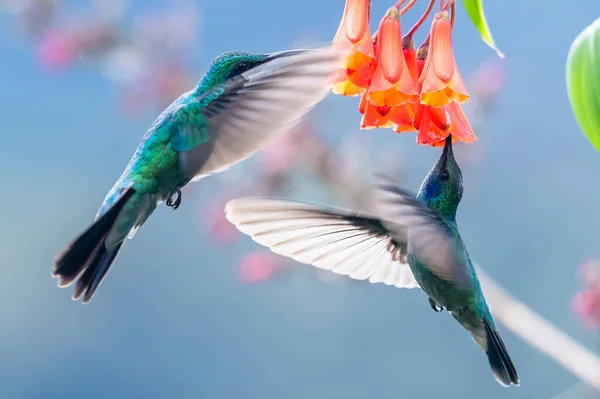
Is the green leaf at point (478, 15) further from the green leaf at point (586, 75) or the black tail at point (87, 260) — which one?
the black tail at point (87, 260)

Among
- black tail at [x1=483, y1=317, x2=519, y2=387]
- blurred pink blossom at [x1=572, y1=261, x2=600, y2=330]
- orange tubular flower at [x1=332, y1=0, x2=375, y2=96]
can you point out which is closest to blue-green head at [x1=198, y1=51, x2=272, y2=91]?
orange tubular flower at [x1=332, y1=0, x2=375, y2=96]

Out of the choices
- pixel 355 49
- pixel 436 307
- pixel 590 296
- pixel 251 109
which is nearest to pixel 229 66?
pixel 251 109

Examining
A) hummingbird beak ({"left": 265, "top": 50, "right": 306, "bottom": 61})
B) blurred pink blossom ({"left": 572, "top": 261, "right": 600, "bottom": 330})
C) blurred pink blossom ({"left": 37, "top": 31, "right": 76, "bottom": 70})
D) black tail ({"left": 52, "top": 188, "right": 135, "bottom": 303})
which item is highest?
blurred pink blossom ({"left": 37, "top": 31, "right": 76, "bottom": 70})

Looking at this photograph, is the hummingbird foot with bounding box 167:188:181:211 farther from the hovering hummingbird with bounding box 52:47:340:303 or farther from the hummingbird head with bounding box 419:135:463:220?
the hummingbird head with bounding box 419:135:463:220

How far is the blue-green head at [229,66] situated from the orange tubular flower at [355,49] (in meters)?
0.13

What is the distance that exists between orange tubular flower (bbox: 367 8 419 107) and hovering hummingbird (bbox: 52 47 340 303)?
0.06 metres

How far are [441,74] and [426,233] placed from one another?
20 cm

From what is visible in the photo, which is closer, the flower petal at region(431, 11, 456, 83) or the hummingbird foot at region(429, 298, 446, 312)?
the flower petal at region(431, 11, 456, 83)

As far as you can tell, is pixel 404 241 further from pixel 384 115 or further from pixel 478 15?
pixel 478 15

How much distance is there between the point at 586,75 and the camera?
830mm

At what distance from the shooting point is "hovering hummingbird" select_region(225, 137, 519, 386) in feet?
3.23

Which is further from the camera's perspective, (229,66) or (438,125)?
(229,66)

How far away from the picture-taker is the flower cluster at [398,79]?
0.89 m

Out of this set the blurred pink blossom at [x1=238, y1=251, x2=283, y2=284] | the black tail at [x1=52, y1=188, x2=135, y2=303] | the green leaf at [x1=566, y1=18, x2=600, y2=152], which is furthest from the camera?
the blurred pink blossom at [x1=238, y1=251, x2=283, y2=284]
